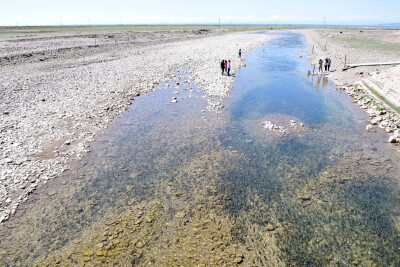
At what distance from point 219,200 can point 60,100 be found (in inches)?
816

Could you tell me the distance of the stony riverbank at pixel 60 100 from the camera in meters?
13.5

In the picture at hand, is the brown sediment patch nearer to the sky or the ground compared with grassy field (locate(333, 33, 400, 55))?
nearer to the ground

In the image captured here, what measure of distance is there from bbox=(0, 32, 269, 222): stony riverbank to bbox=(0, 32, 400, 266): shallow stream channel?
4.70 feet

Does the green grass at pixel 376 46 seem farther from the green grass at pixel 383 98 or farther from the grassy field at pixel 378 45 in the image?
the green grass at pixel 383 98

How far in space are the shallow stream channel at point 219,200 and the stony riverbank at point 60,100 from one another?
4.70 ft

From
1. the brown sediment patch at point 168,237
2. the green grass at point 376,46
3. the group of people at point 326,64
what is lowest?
the brown sediment patch at point 168,237

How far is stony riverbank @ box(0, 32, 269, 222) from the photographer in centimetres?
1348

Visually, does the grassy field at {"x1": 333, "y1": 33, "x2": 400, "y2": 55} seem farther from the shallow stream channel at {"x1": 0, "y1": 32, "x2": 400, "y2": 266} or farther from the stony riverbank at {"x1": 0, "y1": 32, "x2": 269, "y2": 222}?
the shallow stream channel at {"x1": 0, "y1": 32, "x2": 400, "y2": 266}

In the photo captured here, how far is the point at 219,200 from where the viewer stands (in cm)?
1160

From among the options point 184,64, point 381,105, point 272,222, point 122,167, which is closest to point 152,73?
point 184,64

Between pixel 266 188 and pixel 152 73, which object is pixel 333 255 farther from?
pixel 152 73

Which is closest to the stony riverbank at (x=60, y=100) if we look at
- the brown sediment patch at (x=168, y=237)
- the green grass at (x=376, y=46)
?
the brown sediment patch at (x=168, y=237)

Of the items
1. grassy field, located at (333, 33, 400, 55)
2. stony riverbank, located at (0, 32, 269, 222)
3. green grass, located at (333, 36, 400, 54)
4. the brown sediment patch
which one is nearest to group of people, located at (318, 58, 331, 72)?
stony riverbank, located at (0, 32, 269, 222)

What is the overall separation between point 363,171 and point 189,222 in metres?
10.6
